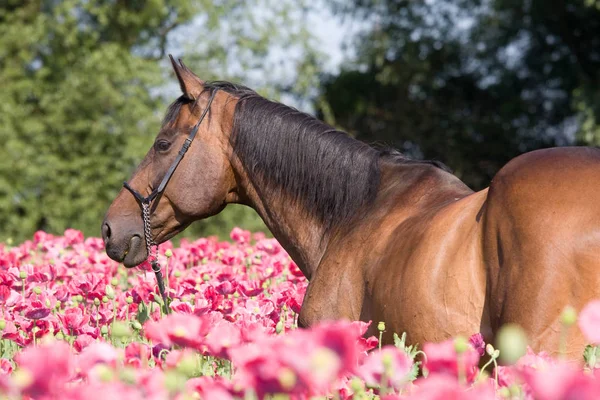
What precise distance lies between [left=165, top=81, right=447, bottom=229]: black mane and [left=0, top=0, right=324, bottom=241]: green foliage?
16253mm

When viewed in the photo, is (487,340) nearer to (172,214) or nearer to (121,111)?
(172,214)

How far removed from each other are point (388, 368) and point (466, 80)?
26254 mm

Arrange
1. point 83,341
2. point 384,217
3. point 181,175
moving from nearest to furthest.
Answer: point 83,341 < point 384,217 < point 181,175

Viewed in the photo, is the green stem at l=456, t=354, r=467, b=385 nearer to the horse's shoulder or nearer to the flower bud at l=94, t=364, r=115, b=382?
the flower bud at l=94, t=364, r=115, b=382

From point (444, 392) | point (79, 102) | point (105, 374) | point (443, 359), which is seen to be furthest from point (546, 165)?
point (79, 102)

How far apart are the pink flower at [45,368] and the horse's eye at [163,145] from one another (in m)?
3.62

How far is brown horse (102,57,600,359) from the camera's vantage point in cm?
314

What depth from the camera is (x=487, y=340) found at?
3422 mm

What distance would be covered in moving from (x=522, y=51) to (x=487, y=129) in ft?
8.26

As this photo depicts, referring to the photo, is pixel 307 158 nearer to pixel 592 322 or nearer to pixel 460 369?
pixel 460 369

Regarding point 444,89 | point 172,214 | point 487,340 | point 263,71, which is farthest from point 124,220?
point 444,89

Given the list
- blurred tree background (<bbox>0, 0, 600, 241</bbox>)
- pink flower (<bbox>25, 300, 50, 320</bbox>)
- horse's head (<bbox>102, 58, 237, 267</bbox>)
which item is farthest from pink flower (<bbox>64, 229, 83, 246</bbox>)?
blurred tree background (<bbox>0, 0, 600, 241</bbox>)

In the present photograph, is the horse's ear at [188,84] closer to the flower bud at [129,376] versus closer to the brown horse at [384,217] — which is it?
the brown horse at [384,217]

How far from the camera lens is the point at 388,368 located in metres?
2.02
